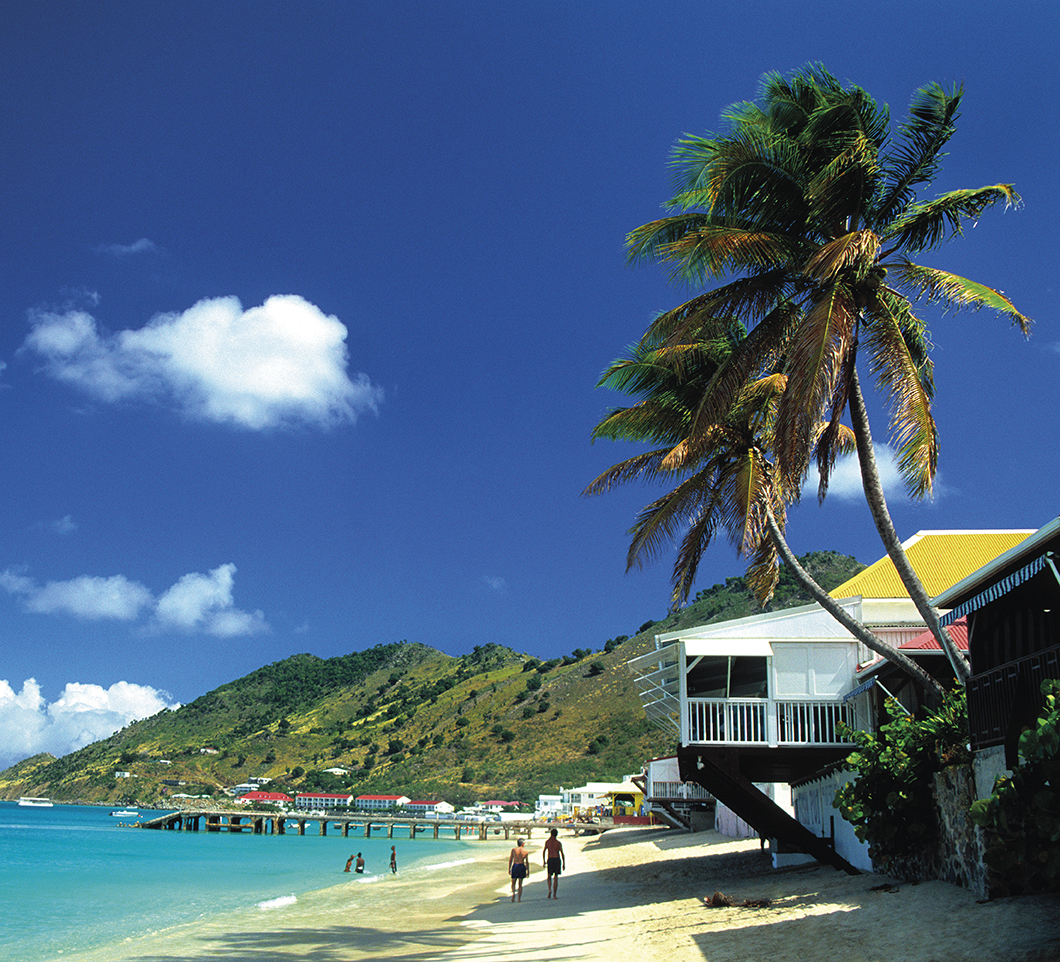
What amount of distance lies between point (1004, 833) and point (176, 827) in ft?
328

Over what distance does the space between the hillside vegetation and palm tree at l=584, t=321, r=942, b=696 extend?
6188 cm

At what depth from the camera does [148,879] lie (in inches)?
1455

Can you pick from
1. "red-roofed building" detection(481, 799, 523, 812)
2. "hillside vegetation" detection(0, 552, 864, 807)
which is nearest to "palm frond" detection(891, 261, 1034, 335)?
"hillside vegetation" detection(0, 552, 864, 807)

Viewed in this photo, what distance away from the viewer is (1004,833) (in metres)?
7.34

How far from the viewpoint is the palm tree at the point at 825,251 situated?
11.4 m

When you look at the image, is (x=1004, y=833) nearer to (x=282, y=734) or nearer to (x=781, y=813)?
(x=781, y=813)

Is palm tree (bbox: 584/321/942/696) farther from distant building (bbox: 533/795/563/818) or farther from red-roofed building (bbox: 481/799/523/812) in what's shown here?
red-roofed building (bbox: 481/799/523/812)

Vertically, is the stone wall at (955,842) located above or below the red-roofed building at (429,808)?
→ above

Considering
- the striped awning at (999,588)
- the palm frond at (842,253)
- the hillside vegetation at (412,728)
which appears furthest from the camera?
the hillside vegetation at (412,728)

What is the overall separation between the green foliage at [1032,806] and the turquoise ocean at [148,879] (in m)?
17.1

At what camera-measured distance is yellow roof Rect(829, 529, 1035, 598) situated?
61.6 ft

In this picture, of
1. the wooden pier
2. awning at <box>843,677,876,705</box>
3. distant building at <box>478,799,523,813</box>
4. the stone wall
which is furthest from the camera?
distant building at <box>478,799,523,813</box>

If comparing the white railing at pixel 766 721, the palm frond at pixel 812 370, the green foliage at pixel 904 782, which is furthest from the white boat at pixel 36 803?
the palm frond at pixel 812 370

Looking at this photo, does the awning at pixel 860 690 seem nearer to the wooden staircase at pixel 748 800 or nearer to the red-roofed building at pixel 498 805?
the wooden staircase at pixel 748 800
